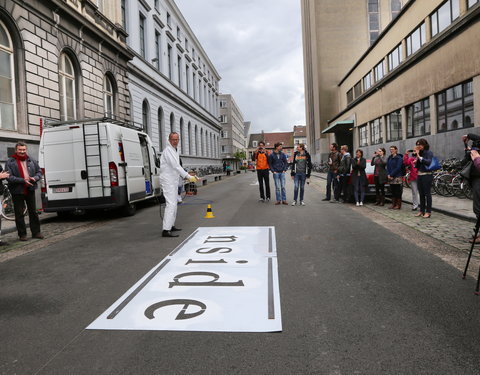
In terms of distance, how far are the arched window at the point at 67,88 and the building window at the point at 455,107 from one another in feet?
51.5

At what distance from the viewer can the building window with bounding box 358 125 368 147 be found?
Result: 1222 inches

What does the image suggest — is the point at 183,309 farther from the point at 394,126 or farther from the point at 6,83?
the point at 394,126

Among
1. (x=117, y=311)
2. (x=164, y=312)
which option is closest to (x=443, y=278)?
(x=164, y=312)

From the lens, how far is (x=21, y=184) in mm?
7336

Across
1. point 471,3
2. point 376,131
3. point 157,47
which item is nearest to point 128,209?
point 471,3

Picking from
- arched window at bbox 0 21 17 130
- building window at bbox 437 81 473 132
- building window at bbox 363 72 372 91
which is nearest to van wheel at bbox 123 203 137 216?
arched window at bbox 0 21 17 130

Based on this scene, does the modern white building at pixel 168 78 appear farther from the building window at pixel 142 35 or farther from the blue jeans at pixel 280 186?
the blue jeans at pixel 280 186

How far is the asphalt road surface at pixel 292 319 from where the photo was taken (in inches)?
100

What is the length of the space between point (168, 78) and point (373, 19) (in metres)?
31.4

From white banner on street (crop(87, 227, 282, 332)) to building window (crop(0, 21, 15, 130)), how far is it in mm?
10031

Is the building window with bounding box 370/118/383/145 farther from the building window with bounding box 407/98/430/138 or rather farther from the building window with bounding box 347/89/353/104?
the building window with bounding box 347/89/353/104

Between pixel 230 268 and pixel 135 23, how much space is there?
24.9 m

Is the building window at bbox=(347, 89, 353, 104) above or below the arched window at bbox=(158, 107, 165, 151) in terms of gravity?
above

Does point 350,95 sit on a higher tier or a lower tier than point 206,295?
higher
